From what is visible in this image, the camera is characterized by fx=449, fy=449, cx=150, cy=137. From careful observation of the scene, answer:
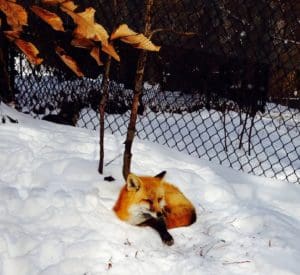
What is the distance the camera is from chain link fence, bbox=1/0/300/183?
237 inches

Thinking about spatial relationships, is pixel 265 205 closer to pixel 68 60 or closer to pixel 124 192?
pixel 124 192

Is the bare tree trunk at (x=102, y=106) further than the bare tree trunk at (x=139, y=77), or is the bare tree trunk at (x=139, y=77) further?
the bare tree trunk at (x=102, y=106)

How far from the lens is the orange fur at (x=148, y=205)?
3244 millimetres

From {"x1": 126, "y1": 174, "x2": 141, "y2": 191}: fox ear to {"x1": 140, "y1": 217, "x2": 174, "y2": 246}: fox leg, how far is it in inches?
10.3

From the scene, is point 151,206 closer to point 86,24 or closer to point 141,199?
point 141,199

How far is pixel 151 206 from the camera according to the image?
10.8 feet

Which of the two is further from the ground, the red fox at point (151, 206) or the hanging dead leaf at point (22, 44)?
the hanging dead leaf at point (22, 44)

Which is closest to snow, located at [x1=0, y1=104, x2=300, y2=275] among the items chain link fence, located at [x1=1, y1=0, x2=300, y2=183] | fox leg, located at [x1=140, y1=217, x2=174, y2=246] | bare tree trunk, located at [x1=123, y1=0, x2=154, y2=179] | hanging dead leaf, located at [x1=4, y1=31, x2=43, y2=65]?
fox leg, located at [x1=140, y1=217, x2=174, y2=246]

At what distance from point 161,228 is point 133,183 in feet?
1.32

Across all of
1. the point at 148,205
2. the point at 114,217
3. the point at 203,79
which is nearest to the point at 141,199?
the point at 148,205

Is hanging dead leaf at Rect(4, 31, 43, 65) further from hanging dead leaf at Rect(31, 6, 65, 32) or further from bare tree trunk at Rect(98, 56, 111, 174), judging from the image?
bare tree trunk at Rect(98, 56, 111, 174)

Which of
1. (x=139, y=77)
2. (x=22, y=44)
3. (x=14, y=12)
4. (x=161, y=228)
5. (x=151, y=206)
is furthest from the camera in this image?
(x=139, y=77)

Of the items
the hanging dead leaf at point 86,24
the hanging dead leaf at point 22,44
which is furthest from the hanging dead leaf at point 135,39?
the hanging dead leaf at point 22,44

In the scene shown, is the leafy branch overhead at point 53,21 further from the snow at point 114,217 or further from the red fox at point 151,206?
the red fox at point 151,206
